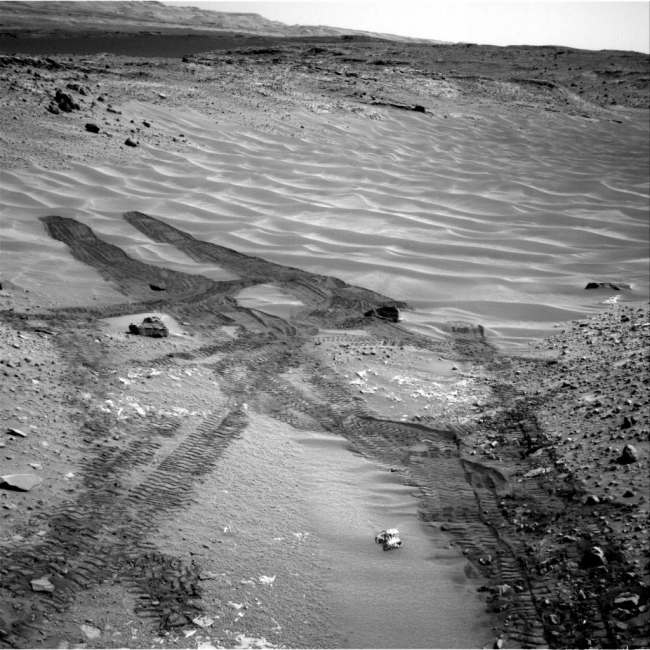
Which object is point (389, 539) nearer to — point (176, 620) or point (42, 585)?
point (176, 620)

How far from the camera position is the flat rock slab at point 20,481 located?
2.79 metres

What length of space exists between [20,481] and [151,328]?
1.65 m

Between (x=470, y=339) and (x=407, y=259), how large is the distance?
1486mm

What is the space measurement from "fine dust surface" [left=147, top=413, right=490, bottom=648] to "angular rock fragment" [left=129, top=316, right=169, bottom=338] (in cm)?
121

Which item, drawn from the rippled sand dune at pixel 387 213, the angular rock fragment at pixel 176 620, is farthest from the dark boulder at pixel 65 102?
the angular rock fragment at pixel 176 620

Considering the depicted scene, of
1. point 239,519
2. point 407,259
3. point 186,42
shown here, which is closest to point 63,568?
point 239,519

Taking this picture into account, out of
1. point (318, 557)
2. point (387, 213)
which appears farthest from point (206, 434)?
point (387, 213)

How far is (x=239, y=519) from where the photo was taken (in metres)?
2.90

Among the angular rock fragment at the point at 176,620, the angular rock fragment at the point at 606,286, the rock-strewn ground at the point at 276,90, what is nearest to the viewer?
the angular rock fragment at the point at 176,620

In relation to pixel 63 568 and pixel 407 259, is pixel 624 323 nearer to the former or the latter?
pixel 407 259

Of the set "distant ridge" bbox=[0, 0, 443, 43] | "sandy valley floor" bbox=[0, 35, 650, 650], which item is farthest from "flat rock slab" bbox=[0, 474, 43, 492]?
"distant ridge" bbox=[0, 0, 443, 43]

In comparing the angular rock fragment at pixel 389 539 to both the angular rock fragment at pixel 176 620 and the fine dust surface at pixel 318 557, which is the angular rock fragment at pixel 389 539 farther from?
the angular rock fragment at pixel 176 620

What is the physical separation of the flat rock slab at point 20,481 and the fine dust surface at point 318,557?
1.88ft

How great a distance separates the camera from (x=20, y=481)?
2826 millimetres
